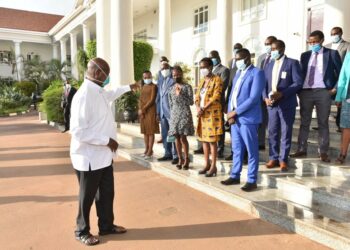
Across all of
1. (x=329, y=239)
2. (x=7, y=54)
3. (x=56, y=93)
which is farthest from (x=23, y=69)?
(x=329, y=239)

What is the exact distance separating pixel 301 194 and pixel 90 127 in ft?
8.86

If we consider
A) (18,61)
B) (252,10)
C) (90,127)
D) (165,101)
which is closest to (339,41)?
(165,101)

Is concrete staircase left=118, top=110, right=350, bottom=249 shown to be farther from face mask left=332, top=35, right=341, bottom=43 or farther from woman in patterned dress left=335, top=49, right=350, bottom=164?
face mask left=332, top=35, right=341, bottom=43

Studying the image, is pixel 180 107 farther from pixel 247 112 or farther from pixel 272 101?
pixel 272 101

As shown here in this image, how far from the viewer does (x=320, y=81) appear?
4.43 metres

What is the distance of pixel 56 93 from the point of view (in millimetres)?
12461

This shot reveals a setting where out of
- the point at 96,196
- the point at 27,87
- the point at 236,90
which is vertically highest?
the point at 27,87

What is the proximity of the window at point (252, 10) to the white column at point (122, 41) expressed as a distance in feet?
19.0

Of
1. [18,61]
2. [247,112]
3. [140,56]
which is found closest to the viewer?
[247,112]

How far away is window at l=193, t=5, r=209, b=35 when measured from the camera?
16031 millimetres

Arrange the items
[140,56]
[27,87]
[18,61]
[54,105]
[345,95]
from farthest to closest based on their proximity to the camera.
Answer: [18,61] → [27,87] → [140,56] → [54,105] → [345,95]

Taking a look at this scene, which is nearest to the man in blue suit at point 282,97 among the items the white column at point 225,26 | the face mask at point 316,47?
the face mask at point 316,47

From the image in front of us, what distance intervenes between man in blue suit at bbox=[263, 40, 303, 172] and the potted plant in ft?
18.6

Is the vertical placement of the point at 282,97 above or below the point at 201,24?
below
